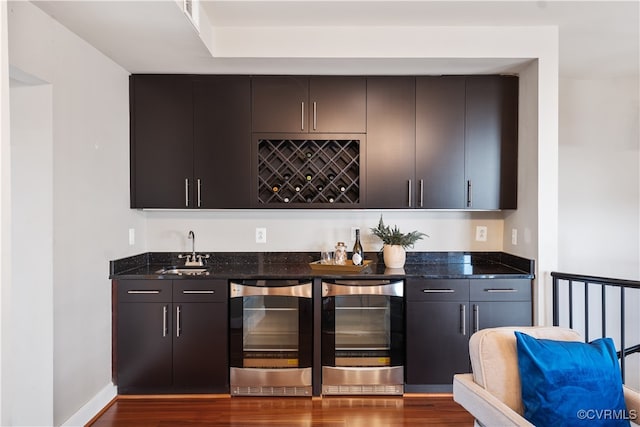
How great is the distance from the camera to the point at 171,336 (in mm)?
3068

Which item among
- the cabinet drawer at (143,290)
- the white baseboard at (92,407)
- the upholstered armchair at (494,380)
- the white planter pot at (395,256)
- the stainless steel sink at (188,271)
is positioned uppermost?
the white planter pot at (395,256)

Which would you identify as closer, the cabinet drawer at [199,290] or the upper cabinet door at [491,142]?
the cabinet drawer at [199,290]

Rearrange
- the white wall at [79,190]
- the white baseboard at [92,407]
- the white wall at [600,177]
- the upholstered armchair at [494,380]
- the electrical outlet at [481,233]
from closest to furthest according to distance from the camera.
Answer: the upholstered armchair at [494,380] → the white wall at [79,190] → the white baseboard at [92,407] → the electrical outlet at [481,233] → the white wall at [600,177]

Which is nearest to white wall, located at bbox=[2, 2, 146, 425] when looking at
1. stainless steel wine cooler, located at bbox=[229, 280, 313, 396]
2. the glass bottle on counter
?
stainless steel wine cooler, located at bbox=[229, 280, 313, 396]

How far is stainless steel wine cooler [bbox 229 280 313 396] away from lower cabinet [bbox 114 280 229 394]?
91mm

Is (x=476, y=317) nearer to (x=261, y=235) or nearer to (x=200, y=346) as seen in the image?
(x=261, y=235)

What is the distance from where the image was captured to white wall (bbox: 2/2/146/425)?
2343mm

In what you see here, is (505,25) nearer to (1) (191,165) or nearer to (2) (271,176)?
(2) (271,176)

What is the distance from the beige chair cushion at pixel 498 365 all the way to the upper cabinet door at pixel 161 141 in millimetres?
2356

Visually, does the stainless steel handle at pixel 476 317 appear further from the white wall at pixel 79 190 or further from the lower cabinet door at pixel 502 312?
the white wall at pixel 79 190

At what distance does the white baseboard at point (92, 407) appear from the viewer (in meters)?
2.61

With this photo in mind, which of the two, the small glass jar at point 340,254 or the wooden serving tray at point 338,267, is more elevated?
the small glass jar at point 340,254

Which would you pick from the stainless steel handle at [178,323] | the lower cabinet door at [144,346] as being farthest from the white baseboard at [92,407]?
the stainless steel handle at [178,323]

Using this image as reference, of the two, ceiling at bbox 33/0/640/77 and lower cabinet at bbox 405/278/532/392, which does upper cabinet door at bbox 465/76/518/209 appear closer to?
ceiling at bbox 33/0/640/77
